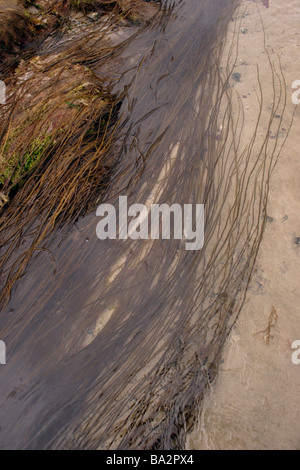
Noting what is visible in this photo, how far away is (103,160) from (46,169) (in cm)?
45

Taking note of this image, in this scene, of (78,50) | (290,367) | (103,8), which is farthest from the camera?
(103,8)

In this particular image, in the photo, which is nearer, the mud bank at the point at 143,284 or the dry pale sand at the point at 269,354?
the dry pale sand at the point at 269,354

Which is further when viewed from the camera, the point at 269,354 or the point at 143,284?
the point at 143,284

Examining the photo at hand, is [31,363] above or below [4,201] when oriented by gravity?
below

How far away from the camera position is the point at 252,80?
8.87ft

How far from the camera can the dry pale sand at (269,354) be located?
1.61 m

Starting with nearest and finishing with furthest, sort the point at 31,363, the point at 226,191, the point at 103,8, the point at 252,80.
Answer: the point at 31,363, the point at 226,191, the point at 252,80, the point at 103,8

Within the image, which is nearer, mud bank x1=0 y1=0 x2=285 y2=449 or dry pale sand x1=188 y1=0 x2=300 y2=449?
dry pale sand x1=188 y1=0 x2=300 y2=449

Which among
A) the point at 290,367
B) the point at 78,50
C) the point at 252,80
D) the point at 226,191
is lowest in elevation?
the point at 290,367

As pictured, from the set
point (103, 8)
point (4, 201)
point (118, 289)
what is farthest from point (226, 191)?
point (103, 8)

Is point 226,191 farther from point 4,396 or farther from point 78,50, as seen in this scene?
point 78,50

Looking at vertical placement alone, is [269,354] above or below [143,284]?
below

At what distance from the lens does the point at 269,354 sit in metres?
1.75

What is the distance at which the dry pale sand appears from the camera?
161 cm
